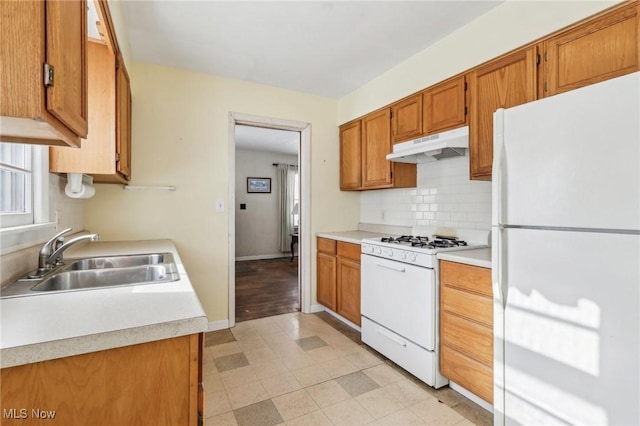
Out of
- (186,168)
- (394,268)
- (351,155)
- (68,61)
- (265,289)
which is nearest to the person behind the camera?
→ (68,61)

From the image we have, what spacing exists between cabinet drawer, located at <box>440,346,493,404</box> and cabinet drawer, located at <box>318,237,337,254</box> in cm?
154

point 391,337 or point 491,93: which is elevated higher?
point 491,93

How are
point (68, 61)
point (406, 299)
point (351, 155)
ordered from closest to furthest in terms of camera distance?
point (68, 61) → point (406, 299) → point (351, 155)

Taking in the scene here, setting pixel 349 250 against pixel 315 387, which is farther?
pixel 349 250

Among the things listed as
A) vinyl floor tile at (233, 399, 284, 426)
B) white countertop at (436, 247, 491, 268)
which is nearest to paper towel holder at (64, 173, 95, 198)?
vinyl floor tile at (233, 399, 284, 426)

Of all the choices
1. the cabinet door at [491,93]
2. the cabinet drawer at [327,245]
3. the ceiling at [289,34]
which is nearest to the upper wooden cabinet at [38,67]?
the ceiling at [289,34]

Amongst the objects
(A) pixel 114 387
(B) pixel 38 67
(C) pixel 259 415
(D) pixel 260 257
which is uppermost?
(B) pixel 38 67

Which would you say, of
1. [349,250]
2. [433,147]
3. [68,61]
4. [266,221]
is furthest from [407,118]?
[266,221]

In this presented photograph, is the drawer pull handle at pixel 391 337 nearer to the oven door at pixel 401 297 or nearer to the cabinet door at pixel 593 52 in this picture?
the oven door at pixel 401 297

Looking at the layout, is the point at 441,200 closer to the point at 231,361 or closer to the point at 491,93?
the point at 491,93

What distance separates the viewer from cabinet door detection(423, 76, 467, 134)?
7.55 ft

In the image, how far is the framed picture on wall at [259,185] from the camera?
7035mm

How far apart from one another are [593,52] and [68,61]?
7.50 feet

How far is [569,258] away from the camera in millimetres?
1263
